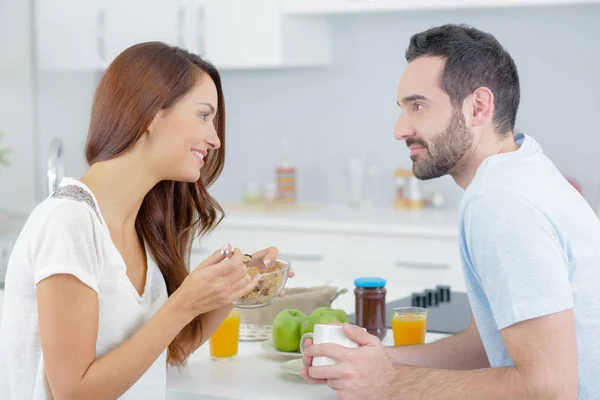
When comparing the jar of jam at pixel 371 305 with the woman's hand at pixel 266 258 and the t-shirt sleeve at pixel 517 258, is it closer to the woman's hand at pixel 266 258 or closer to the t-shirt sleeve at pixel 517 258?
the woman's hand at pixel 266 258

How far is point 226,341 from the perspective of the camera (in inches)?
74.9

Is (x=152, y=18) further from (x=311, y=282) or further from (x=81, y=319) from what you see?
(x=81, y=319)

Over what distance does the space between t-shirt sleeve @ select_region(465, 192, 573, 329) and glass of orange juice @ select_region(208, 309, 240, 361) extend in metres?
0.61

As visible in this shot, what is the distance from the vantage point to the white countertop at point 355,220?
370 centimetres

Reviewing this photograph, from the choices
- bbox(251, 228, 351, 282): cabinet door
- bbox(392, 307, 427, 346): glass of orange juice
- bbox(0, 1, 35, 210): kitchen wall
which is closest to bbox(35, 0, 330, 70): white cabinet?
bbox(0, 1, 35, 210): kitchen wall

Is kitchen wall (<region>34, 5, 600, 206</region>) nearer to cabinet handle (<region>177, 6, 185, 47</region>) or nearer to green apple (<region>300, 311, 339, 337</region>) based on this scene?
cabinet handle (<region>177, 6, 185, 47</region>)

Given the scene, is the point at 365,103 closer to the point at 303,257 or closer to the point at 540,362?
the point at 303,257

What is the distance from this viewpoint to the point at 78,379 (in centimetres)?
154

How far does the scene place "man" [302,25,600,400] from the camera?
1.45 metres

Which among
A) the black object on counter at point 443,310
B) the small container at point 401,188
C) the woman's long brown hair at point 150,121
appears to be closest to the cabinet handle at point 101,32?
the small container at point 401,188

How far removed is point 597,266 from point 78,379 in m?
0.91

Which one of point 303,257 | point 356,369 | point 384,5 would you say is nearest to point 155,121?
point 356,369

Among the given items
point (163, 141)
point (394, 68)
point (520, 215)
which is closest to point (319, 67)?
point (394, 68)

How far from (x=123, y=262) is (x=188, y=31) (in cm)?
273
